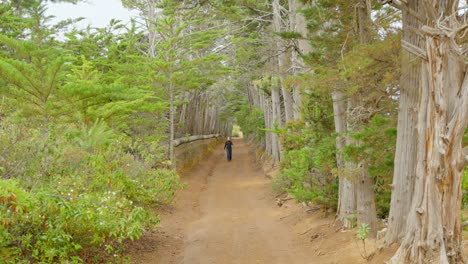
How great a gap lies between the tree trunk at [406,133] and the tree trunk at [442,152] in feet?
2.57

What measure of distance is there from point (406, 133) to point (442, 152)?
4.44 ft

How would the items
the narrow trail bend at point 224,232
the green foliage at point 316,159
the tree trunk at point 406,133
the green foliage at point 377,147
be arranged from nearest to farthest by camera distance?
1. the tree trunk at point 406,133
2. the green foliage at point 377,147
3. the narrow trail bend at point 224,232
4. the green foliage at point 316,159

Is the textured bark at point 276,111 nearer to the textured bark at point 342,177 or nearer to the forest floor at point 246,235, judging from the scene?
the forest floor at point 246,235

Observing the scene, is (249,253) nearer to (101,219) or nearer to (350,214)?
(350,214)

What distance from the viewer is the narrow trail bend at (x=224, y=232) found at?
9.40 m

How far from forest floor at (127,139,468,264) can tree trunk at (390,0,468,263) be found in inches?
45.0

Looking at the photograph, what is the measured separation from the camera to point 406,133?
7.44 metres

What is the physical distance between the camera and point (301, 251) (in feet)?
32.4

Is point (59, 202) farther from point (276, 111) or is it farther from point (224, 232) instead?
point (276, 111)

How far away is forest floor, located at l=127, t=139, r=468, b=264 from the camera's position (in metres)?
9.09

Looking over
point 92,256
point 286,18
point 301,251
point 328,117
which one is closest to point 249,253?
point 301,251

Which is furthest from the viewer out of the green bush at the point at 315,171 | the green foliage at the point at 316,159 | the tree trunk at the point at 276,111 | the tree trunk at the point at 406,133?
the tree trunk at the point at 276,111

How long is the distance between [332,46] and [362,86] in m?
1.72

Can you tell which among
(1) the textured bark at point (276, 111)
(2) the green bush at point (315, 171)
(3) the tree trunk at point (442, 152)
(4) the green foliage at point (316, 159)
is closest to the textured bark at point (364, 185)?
(2) the green bush at point (315, 171)
